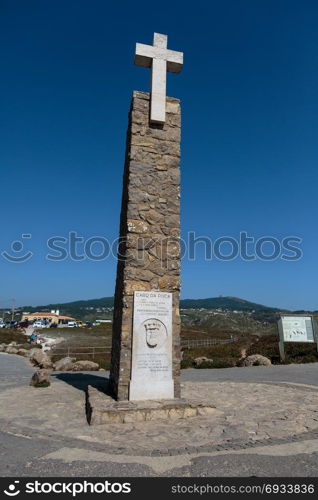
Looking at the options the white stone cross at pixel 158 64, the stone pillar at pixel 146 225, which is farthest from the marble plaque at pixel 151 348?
the white stone cross at pixel 158 64

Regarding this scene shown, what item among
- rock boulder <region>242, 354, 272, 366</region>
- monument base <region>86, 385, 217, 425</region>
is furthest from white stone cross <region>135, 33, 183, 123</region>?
rock boulder <region>242, 354, 272, 366</region>

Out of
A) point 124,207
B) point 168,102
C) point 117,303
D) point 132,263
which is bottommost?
point 117,303

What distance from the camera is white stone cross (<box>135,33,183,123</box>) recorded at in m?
8.37

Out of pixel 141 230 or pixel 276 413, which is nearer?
pixel 276 413

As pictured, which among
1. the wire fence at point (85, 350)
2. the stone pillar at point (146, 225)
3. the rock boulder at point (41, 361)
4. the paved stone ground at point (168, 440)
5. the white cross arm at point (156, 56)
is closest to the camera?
the paved stone ground at point (168, 440)

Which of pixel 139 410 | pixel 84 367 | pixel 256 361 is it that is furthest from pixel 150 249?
pixel 256 361

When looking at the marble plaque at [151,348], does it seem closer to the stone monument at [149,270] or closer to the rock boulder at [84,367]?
the stone monument at [149,270]

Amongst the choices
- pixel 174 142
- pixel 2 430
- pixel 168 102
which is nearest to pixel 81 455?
pixel 2 430

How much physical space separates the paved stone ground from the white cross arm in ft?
28.5

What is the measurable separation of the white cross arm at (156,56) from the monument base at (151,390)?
8.03 metres

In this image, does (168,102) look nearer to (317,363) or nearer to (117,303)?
(117,303)

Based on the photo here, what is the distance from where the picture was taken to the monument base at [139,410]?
616 centimetres

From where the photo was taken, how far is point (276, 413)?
6.86 m
